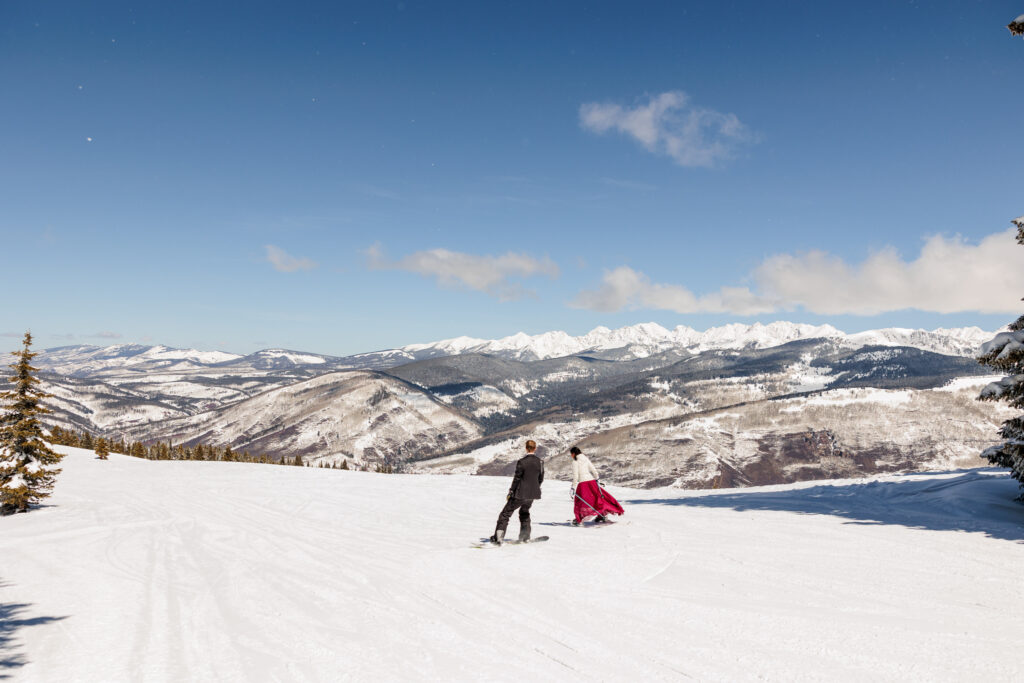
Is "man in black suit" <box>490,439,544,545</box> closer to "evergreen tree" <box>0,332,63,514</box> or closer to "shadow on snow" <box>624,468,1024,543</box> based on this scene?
"shadow on snow" <box>624,468,1024,543</box>

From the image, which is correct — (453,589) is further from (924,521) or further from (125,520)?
(125,520)

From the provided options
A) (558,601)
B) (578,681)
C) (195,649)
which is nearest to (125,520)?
(195,649)

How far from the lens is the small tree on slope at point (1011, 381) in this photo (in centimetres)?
1343

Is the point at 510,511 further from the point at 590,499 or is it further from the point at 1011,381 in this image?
the point at 1011,381

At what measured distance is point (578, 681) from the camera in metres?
5.90

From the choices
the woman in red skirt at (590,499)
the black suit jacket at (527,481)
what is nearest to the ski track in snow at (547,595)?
the woman in red skirt at (590,499)

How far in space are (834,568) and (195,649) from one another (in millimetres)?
10860

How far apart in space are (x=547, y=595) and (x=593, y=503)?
6987 mm

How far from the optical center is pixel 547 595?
358 inches

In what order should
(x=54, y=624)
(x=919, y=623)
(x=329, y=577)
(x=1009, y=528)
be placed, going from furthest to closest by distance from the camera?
(x=1009, y=528) < (x=329, y=577) < (x=54, y=624) < (x=919, y=623)

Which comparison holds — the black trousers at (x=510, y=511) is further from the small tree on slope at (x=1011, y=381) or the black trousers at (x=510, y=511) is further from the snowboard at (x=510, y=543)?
the small tree on slope at (x=1011, y=381)

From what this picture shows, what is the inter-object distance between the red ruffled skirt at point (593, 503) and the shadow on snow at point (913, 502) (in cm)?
464

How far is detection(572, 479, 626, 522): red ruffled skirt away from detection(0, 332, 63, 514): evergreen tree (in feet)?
74.8

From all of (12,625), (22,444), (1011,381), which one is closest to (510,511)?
(12,625)
